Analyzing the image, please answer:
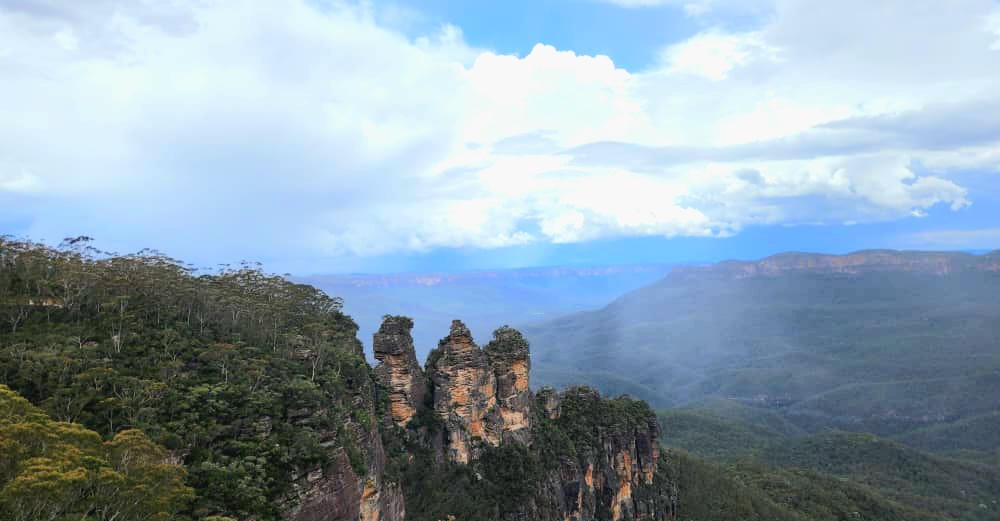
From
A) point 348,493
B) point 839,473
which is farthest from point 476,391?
point 839,473

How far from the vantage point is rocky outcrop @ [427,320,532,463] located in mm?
45688

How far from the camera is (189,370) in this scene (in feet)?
89.4

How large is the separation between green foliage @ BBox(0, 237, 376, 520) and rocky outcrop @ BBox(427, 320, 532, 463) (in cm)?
867

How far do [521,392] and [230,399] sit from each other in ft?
104

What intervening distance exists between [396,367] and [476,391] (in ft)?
26.0

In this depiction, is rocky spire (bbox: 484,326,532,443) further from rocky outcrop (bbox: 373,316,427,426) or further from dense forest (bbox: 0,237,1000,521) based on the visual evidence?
rocky outcrop (bbox: 373,316,427,426)

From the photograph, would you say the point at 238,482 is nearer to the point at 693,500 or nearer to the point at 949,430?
the point at 693,500

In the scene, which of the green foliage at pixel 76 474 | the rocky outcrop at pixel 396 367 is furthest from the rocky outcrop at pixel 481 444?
the green foliage at pixel 76 474

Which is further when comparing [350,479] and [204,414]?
[350,479]

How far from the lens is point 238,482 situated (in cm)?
2097

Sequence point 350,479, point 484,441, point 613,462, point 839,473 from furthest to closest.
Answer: point 839,473, point 613,462, point 484,441, point 350,479

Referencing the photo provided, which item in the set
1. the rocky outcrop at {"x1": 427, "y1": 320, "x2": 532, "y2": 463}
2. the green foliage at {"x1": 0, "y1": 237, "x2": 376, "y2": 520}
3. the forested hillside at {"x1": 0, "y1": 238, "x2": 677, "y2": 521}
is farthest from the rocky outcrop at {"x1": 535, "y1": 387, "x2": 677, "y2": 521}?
the green foliage at {"x1": 0, "y1": 237, "x2": 376, "y2": 520}

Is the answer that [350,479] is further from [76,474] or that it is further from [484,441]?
[484,441]

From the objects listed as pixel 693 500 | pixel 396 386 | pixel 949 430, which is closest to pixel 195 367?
pixel 396 386
